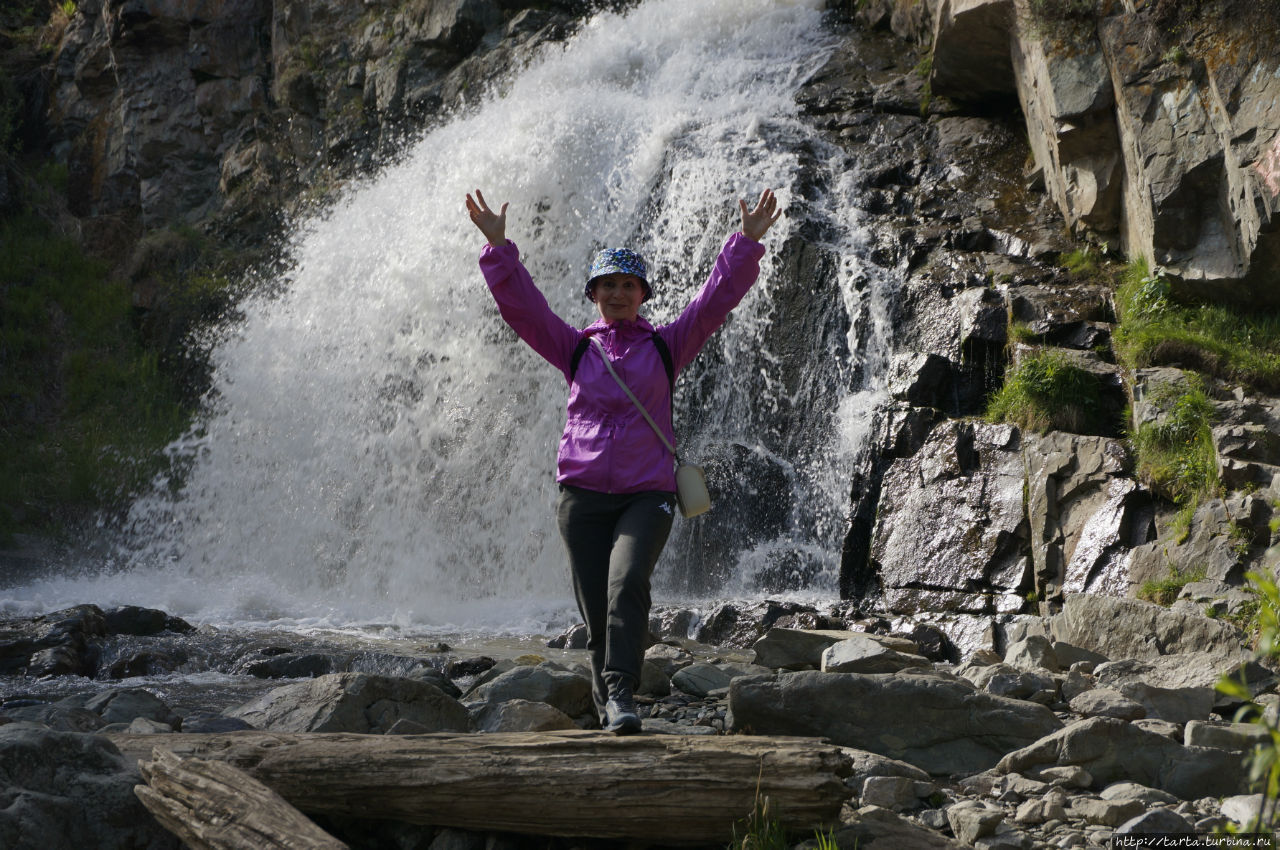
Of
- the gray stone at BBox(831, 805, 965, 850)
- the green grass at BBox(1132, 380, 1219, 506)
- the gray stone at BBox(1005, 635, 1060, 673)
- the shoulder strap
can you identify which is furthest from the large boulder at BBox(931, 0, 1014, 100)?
the gray stone at BBox(831, 805, 965, 850)

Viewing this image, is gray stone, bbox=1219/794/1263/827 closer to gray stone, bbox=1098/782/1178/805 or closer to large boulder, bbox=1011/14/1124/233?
gray stone, bbox=1098/782/1178/805

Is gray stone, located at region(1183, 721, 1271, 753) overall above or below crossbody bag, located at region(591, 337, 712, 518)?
below

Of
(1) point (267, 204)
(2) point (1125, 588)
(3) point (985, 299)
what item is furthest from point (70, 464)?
(2) point (1125, 588)

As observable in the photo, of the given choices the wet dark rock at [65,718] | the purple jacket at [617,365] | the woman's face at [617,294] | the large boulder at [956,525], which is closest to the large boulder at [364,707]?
the wet dark rock at [65,718]

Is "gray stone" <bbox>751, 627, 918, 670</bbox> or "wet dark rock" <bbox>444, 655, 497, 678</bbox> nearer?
"gray stone" <bbox>751, 627, 918, 670</bbox>

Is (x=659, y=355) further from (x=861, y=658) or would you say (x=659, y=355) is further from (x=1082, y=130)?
(x=1082, y=130)

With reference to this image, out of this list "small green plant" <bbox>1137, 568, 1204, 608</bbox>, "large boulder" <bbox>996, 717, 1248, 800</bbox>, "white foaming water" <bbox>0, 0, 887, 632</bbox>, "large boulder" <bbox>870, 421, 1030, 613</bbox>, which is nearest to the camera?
"large boulder" <bbox>996, 717, 1248, 800</bbox>

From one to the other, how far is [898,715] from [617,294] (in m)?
2.15

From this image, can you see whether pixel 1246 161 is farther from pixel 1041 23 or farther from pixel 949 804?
pixel 949 804

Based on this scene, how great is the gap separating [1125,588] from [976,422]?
2205mm

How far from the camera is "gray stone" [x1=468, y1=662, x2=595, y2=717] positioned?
550cm

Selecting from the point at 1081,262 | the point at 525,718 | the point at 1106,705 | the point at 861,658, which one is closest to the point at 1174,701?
the point at 1106,705

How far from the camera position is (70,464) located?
17281 mm

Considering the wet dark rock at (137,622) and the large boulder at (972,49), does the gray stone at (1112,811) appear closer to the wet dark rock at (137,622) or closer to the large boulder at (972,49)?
the wet dark rock at (137,622)
